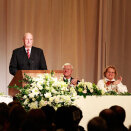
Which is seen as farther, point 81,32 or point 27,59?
point 81,32

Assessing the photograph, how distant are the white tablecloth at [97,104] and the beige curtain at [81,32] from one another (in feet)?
15.1

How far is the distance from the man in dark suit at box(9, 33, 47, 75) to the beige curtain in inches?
130

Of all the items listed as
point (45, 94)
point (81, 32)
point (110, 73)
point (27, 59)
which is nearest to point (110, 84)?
point (110, 73)

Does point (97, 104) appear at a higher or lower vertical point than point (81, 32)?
lower

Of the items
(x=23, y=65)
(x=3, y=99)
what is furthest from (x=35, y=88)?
(x=23, y=65)

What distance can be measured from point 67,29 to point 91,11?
900 mm

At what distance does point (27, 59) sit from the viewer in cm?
632

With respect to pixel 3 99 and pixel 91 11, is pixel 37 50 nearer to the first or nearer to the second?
pixel 3 99

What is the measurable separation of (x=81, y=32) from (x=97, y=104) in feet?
17.4

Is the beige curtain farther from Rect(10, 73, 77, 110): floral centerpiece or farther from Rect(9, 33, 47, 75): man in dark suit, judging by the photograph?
Rect(10, 73, 77, 110): floral centerpiece

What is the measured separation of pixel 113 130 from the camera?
247cm

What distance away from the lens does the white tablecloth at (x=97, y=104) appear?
16.6ft

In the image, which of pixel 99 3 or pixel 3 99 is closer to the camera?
pixel 3 99

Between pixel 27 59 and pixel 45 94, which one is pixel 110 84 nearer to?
pixel 27 59
